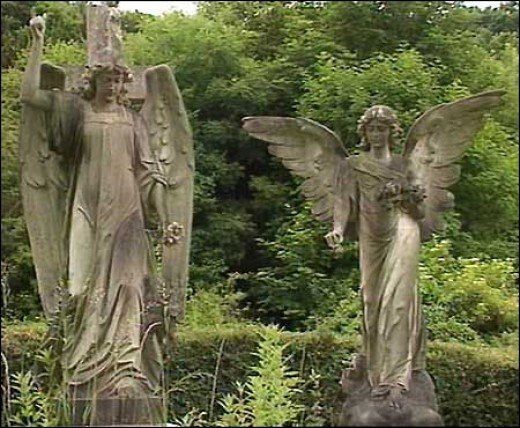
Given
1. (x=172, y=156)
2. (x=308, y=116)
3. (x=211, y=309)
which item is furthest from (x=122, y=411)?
(x=308, y=116)

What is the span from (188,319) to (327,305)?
8.83ft

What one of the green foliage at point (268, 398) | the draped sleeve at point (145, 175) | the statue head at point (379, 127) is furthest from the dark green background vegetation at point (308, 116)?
the green foliage at point (268, 398)

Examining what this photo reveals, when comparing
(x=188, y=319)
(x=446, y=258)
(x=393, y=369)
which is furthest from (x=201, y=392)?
(x=446, y=258)

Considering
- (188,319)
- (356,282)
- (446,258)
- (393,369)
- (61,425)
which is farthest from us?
(356,282)

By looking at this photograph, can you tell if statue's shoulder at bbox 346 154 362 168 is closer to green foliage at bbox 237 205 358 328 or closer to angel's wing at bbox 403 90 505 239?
angel's wing at bbox 403 90 505 239

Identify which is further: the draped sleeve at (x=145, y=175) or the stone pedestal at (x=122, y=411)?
the draped sleeve at (x=145, y=175)

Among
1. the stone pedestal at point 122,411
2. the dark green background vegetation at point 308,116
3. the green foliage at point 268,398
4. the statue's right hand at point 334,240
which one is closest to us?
the green foliage at point 268,398

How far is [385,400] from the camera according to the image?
710 centimetres

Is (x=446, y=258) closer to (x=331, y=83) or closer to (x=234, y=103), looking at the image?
(x=331, y=83)

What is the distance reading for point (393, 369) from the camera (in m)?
7.23

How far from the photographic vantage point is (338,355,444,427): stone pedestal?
6645mm

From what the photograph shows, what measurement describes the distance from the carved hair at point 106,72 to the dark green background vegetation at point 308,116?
670 centimetres

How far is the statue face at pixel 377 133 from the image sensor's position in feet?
24.8

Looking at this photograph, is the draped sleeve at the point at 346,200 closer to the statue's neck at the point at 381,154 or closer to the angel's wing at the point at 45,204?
the statue's neck at the point at 381,154
